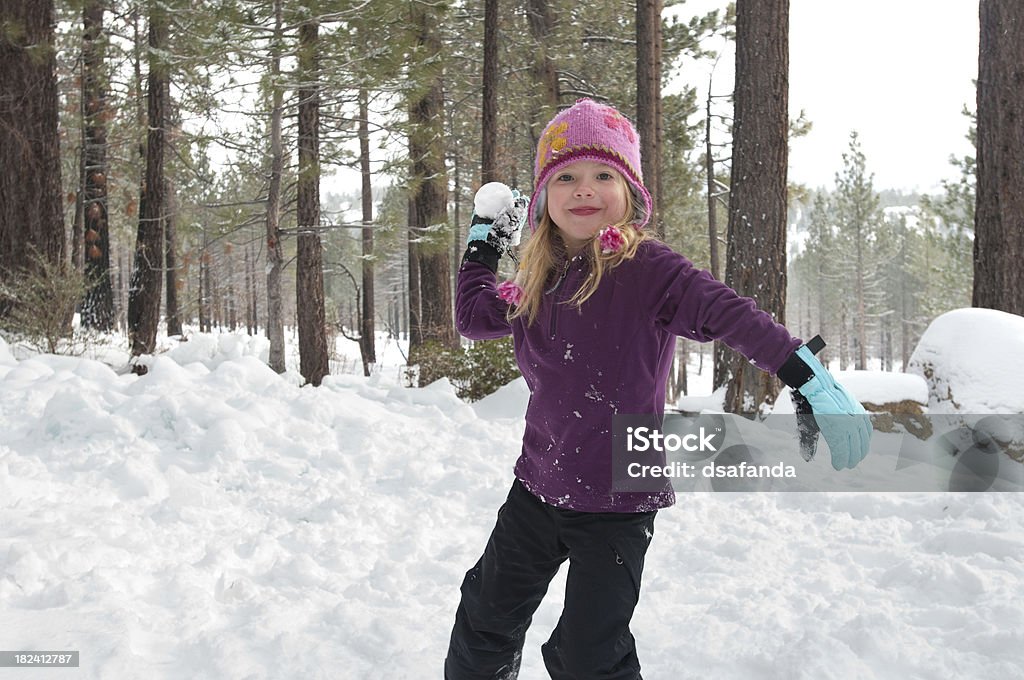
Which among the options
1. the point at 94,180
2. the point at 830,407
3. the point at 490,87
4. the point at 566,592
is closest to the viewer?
the point at 830,407

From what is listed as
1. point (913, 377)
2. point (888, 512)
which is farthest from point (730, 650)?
point (913, 377)

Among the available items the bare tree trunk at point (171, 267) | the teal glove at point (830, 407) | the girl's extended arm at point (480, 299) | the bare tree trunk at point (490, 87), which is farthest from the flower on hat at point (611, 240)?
the bare tree trunk at point (171, 267)

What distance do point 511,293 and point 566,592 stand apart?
853mm

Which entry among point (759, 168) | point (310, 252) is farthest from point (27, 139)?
point (759, 168)

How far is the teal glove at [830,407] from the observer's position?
→ 4.89ft

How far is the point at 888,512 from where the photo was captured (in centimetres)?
377

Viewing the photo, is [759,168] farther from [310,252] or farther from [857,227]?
[857,227]

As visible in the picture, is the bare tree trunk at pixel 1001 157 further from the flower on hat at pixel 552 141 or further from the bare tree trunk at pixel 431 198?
the bare tree trunk at pixel 431 198

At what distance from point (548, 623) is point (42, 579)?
6.76 feet

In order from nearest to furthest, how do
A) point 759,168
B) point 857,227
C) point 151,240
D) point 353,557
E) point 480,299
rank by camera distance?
1. point 480,299
2. point 353,557
3. point 759,168
4. point 151,240
5. point 857,227

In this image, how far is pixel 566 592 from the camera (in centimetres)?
A: 171

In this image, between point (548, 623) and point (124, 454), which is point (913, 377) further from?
point (124, 454)

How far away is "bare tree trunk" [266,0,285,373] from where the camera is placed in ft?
27.3

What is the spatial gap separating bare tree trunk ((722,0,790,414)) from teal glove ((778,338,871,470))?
4691mm
